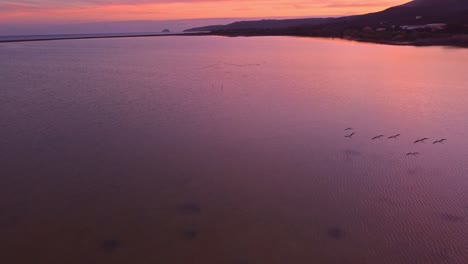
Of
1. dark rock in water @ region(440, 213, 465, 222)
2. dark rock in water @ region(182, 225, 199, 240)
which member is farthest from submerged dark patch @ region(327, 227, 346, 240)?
dark rock in water @ region(182, 225, 199, 240)

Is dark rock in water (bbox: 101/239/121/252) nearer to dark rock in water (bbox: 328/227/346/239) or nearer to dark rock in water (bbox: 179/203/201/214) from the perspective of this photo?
dark rock in water (bbox: 179/203/201/214)

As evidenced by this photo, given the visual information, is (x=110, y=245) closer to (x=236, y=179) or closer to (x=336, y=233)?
(x=236, y=179)

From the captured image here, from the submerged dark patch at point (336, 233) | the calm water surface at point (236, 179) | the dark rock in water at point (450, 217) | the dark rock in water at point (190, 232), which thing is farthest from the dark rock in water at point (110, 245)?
the dark rock in water at point (450, 217)

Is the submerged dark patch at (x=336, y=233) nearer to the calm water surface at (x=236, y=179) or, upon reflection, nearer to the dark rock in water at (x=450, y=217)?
the calm water surface at (x=236, y=179)

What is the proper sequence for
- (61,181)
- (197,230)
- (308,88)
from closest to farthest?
(197,230), (61,181), (308,88)

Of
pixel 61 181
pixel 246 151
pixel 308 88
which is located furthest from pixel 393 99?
pixel 61 181

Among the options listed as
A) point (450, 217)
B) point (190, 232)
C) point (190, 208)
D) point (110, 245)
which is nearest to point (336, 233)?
point (450, 217)

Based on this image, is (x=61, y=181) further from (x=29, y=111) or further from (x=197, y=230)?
(x=29, y=111)
